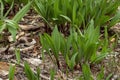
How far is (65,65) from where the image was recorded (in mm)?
2092

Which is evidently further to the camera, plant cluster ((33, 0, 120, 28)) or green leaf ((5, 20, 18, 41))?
plant cluster ((33, 0, 120, 28))

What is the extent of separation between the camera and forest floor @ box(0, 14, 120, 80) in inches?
78.9

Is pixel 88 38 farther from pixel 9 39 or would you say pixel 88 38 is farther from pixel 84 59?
pixel 9 39

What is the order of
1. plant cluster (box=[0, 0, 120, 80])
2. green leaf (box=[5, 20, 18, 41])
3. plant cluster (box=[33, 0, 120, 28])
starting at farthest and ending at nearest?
plant cluster (box=[33, 0, 120, 28]), green leaf (box=[5, 20, 18, 41]), plant cluster (box=[0, 0, 120, 80])

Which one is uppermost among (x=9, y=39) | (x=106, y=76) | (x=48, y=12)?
(x=48, y=12)

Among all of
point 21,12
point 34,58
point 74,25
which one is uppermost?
point 21,12

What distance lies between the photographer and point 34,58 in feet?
7.07

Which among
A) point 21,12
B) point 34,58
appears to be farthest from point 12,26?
point 34,58

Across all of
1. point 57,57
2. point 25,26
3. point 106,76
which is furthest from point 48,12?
point 106,76

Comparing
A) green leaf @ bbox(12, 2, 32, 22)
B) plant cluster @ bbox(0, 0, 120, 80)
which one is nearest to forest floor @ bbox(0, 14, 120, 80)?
plant cluster @ bbox(0, 0, 120, 80)

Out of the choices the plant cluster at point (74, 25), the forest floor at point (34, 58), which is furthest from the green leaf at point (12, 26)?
the forest floor at point (34, 58)

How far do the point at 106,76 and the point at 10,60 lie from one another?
0.59 m

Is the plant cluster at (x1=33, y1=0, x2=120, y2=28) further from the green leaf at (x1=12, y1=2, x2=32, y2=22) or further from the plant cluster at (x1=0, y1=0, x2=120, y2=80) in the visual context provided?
the green leaf at (x1=12, y1=2, x2=32, y2=22)

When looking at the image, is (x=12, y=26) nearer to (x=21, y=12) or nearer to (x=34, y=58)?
(x=21, y=12)
